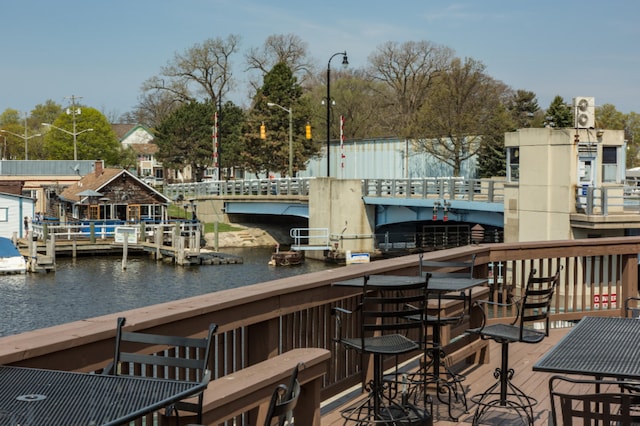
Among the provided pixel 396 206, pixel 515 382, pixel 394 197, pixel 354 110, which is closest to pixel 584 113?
pixel 394 197

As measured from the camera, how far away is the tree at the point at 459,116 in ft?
191

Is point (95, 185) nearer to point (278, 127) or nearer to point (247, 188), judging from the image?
point (247, 188)

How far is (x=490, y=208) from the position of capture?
3984 centimetres

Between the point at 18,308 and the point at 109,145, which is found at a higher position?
the point at 109,145

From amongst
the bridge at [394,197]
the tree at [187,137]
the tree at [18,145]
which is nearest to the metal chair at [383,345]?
the bridge at [394,197]

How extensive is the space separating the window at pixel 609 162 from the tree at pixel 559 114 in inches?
994

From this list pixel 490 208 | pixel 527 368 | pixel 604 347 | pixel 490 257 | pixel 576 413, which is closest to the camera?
pixel 576 413

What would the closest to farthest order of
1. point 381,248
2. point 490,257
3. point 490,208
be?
point 490,257 → point 490,208 → point 381,248

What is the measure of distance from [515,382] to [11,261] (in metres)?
42.1

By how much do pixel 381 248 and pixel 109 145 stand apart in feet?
184

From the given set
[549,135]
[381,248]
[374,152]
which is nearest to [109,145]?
[374,152]

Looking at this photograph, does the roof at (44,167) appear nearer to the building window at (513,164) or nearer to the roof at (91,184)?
the roof at (91,184)

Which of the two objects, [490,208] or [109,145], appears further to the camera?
[109,145]

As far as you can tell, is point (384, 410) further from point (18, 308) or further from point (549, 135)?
point (18, 308)
